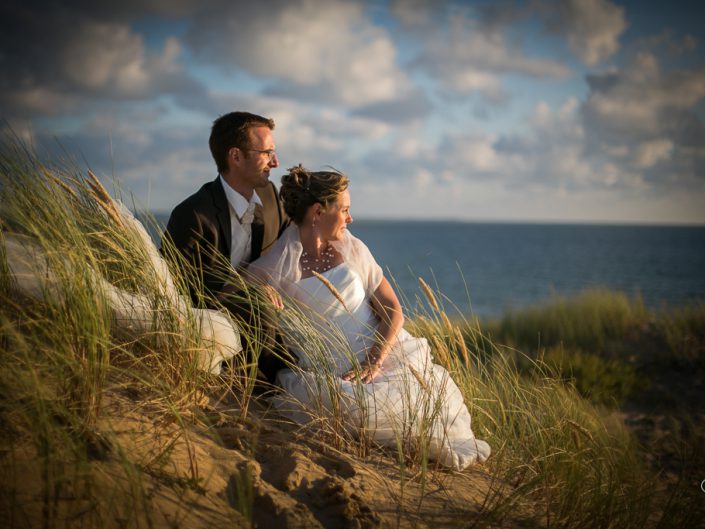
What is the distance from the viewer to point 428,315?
3807mm

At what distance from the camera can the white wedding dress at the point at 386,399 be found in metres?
3.04

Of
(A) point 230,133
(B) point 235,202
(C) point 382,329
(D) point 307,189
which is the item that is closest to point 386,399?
(C) point 382,329

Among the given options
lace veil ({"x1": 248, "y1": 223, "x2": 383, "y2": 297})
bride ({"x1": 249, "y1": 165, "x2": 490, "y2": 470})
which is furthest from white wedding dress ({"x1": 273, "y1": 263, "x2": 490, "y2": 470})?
lace veil ({"x1": 248, "y1": 223, "x2": 383, "y2": 297})

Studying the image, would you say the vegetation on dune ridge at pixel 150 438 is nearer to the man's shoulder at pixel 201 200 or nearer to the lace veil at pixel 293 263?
the lace veil at pixel 293 263

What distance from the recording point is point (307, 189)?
390 cm

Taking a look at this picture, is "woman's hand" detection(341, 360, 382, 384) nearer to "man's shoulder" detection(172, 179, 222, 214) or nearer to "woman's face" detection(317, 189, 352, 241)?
"woman's face" detection(317, 189, 352, 241)

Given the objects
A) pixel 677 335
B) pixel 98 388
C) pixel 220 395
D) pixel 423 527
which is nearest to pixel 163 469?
pixel 98 388

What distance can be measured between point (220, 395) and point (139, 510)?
4.01 ft

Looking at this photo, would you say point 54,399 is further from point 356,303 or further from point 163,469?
point 356,303

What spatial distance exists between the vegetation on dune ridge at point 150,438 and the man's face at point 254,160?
4.60ft

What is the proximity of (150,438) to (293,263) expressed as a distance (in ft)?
Answer: 5.75

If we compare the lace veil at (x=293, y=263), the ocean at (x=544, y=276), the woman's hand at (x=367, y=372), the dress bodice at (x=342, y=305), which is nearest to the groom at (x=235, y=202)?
the lace veil at (x=293, y=263)

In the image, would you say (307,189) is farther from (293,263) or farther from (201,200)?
(201,200)

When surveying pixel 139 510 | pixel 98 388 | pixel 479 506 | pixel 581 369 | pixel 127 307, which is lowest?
pixel 581 369
